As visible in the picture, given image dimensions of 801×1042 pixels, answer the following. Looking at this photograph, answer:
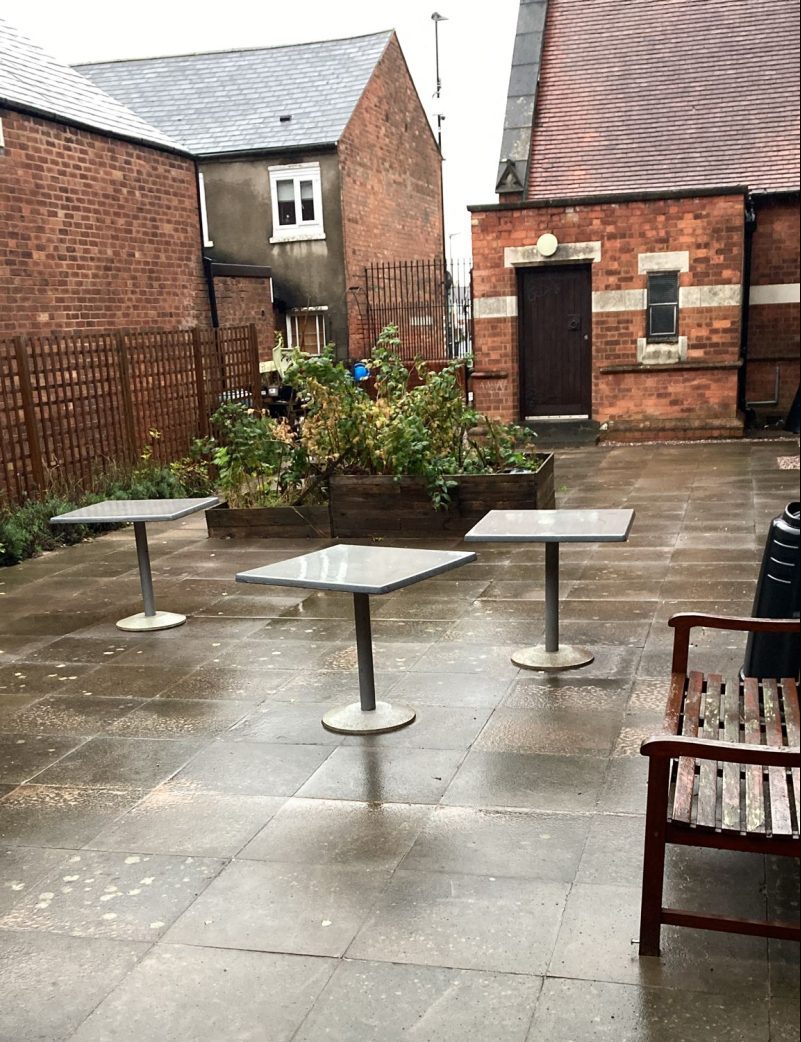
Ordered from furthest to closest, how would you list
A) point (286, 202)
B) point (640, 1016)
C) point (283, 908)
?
point (286, 202)
point (283, 908)
point (640, 1016)

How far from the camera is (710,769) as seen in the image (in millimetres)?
3029

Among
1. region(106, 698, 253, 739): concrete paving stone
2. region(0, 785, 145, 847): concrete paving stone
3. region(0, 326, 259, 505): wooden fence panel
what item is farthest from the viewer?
region(0, 326, 259, 505): wooden fence panel

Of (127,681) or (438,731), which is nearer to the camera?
(438,731)

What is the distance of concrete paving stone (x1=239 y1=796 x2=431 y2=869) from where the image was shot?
3473 millimetres

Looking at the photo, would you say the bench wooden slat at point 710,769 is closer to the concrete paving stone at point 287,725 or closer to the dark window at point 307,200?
the concrete paving stone at point 287,725

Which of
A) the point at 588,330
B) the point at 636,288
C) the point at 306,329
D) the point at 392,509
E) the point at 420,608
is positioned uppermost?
the point at 636,288

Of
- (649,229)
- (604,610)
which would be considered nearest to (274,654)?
(604,610)

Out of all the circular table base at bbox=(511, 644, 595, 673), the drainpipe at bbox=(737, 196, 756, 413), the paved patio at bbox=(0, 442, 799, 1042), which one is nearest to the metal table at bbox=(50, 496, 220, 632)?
the paved patio at bbox=(0, 442, 799, 1042)

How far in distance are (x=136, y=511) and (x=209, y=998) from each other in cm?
426

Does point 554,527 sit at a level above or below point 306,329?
below

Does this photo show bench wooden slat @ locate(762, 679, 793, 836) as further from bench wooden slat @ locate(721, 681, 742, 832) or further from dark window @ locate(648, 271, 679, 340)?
dark window @ locate(648, 271, 679, 340)

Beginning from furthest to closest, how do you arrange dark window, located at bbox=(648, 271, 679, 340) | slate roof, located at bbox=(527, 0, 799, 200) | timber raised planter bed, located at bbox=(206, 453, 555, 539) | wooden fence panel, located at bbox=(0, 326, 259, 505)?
slate roof, located at bbox=(527, 0, 799, 200)
dark window, located at bbox=(648, 271, 679, 340)
wooden fence panel, located at bbox=(0, 326, 259, 505)
timber raised planter bed, located at bbox=(206, 453, 555, 539)

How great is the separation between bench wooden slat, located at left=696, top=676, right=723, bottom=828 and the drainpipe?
12.4 meters

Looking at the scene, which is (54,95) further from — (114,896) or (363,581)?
(114,896)
